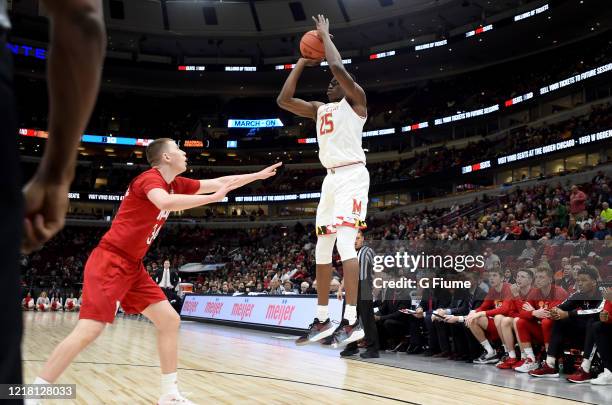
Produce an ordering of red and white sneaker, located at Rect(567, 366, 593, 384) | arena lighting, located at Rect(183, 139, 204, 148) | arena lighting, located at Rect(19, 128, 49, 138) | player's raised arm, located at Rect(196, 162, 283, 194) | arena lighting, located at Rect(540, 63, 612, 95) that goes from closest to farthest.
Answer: player's raised arm, located at Rect(196, 162, 283, 194)
red and white sneaker, located at Rect(567, 366, 593, 384)
arena lighting, located at Rect(540, 63, 612, 95)
arena lighting, located at Rect(19, 128, 49, 138)
arena lighting, located at Rect(183, 139, 204, 148)

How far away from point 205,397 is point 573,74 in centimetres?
2656

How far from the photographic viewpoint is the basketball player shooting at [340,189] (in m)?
5.00

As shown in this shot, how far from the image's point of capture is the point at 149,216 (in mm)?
4348

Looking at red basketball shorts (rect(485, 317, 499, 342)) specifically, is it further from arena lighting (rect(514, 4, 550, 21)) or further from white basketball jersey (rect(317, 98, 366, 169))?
arena lighting (rect(514, 4, 550, 21))

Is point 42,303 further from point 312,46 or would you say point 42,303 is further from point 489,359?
point 312,46

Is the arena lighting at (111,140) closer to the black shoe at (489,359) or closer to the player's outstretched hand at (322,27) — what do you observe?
the black shoe at (489,359)

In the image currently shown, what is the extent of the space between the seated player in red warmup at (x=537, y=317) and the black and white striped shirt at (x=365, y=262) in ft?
8.08

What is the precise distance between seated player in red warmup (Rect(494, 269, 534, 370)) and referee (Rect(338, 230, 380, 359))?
1883mm

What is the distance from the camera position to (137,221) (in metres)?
4.32

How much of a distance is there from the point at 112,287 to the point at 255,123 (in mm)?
40107

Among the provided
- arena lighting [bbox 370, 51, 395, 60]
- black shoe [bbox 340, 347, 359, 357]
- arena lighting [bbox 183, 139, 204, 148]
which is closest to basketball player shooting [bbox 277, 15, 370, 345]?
black shoe [bbox 340, 347, 359, 357]

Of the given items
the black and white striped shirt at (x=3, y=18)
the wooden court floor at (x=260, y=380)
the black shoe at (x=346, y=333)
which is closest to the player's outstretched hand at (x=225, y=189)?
the black shoe at (x=346, y=333)

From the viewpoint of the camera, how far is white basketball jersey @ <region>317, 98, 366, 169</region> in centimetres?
514

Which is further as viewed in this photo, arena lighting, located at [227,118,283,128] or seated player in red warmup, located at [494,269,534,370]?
arena lighting, located at [227,118,283,128]
